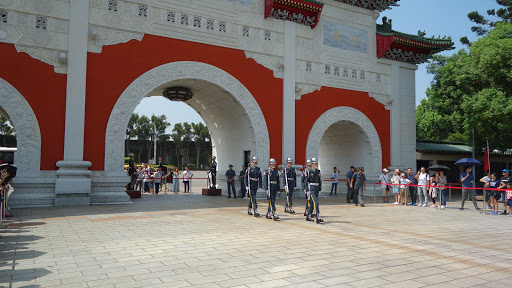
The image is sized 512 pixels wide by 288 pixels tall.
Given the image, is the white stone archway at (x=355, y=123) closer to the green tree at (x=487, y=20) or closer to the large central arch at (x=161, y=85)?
the large central arch at (x=161, y=85)

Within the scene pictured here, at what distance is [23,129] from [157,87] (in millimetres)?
3717

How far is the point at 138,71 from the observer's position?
428 inches

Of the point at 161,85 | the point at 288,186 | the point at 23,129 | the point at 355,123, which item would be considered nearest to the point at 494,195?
the point at 355,123

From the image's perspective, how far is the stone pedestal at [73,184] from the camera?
9539 millimetres

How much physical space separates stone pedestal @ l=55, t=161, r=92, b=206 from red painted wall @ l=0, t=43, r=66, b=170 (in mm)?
370

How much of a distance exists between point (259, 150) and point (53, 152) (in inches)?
241

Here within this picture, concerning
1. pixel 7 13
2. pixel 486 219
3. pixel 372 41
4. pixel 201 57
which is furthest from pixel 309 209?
pixel 372 41

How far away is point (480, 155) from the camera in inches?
709

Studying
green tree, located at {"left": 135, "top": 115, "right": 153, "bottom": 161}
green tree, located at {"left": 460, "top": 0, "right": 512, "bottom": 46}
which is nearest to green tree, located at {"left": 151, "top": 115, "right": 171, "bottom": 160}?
green tree, located at {"left": 135, "top": 115, "right": 153, "bottom": 161}

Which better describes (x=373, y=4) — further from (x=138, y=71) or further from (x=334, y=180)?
(x=138, y=71)

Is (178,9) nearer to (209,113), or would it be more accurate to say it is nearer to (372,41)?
(209,113)

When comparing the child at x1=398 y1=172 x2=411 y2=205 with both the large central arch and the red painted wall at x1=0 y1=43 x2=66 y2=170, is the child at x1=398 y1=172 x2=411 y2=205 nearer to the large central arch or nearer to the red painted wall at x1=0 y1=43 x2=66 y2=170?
the large central arch

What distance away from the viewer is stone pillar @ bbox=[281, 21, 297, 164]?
13149 millimetres

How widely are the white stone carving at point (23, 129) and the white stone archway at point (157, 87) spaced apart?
5.52 ft
